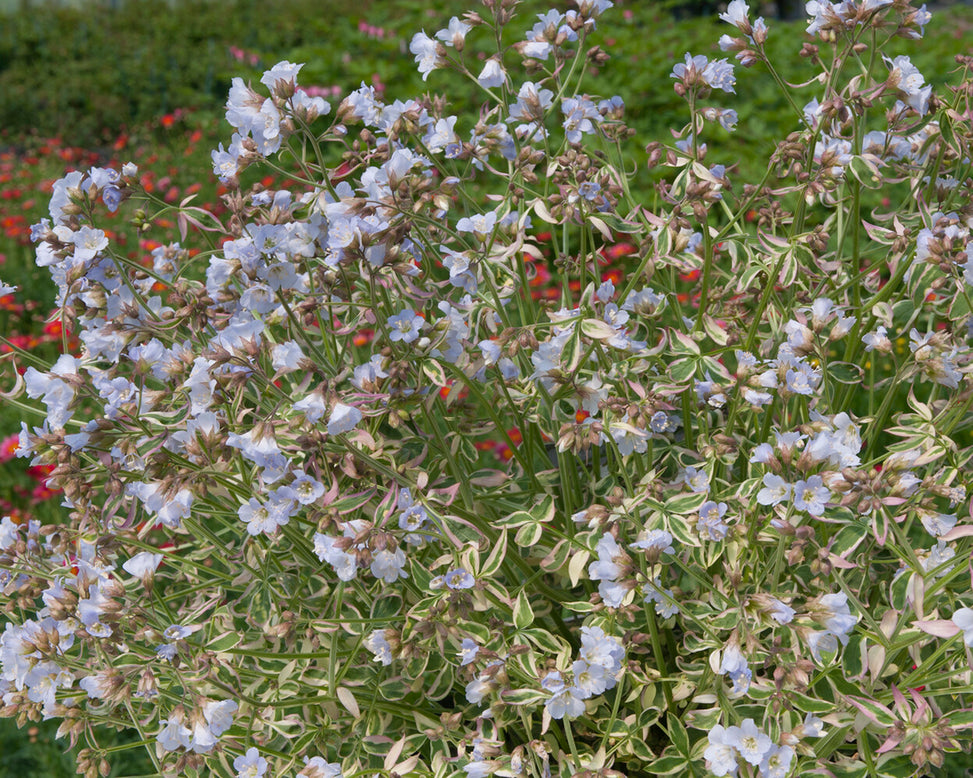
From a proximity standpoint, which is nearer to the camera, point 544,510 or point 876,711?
point 876,711

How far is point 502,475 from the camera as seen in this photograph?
2.17m

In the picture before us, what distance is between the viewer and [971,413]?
2.18m

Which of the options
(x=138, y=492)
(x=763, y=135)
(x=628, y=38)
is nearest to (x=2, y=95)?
(x=628, y=38)

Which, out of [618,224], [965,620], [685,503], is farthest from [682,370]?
[965,620]

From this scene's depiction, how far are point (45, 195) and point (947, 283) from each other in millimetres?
6205

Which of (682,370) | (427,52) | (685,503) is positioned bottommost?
(685,503)

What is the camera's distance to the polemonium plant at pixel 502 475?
159 cm

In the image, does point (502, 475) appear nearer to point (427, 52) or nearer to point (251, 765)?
point (251, 765)

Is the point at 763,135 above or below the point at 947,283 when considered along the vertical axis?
below

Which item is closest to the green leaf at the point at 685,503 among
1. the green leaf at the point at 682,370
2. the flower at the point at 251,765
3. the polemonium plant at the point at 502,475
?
the polemonium plant at the point at 502,475

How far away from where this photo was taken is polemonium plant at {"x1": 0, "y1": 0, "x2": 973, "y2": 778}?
159 centimetres

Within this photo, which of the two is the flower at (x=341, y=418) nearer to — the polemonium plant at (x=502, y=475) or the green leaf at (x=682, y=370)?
the polemonium plant at (x=502, y=475)

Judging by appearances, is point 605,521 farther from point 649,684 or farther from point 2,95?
point 2,95

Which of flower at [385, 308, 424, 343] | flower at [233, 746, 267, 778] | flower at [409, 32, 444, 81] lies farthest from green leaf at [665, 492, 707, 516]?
flower at [409, 32, 444, 81]
